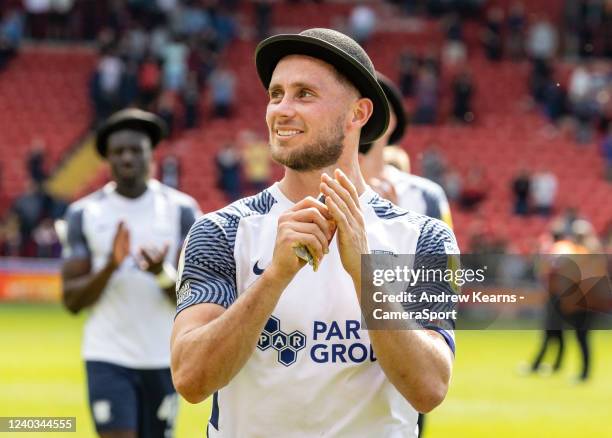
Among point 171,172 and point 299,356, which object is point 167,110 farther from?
point 299,356

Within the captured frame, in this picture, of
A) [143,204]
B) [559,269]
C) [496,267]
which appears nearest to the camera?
[496,267]

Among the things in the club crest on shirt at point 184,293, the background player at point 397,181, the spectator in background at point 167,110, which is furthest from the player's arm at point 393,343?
the spectator in background at point 167,110

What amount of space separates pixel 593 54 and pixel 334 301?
122 ft

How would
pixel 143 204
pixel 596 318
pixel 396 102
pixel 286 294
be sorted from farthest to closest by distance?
pixel 143 204
pixel 396 102
pixel 596 318
pixel 286 294

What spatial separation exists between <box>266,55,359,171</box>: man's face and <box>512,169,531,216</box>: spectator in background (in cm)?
2856

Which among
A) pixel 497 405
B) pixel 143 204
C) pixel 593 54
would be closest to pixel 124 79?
pixel 593 54

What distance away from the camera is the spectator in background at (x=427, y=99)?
36625 mm

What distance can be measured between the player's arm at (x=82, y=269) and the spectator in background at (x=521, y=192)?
24.7m

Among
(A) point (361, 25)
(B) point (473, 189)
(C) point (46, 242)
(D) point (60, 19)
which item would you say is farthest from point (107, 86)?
(B) point (473, 189)

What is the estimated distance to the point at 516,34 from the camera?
39.7 metres

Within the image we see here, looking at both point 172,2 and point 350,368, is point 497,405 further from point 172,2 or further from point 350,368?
point 172,2

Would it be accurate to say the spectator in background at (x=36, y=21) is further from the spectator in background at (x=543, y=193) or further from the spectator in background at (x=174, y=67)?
the spectator in background at (x=543, y=193)

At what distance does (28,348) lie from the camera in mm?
21031

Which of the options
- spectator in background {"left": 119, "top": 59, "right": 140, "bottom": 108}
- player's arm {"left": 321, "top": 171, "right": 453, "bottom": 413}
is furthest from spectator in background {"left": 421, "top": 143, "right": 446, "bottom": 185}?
player's arm {"left": 321, "top": 171, "right": 453, "bottom": 413}
